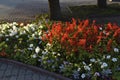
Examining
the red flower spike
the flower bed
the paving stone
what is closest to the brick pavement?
the paving stone

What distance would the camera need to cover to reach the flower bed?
705 cm

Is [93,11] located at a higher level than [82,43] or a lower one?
lower

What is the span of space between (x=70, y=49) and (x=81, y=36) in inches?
22.8

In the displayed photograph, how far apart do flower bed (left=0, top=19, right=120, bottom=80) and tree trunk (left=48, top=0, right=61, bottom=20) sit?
3.82 m

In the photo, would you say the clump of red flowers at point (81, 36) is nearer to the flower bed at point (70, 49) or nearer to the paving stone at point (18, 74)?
the flower bed at point (70, 49)

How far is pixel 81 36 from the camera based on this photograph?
7.90 meters

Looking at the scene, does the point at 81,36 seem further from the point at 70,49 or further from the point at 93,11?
the point at 93,11

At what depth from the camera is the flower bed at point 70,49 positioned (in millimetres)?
7047

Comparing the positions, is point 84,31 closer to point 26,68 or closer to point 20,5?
point 26,68

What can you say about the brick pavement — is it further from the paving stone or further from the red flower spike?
the red flower spike

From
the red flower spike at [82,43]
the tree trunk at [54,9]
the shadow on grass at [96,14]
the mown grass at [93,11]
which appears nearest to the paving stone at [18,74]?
the red flower spike at [82,43]

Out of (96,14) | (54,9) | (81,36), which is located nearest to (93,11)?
(96,14)

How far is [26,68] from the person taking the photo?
7.57 metres

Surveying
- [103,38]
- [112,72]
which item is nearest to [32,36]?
[103,38]
